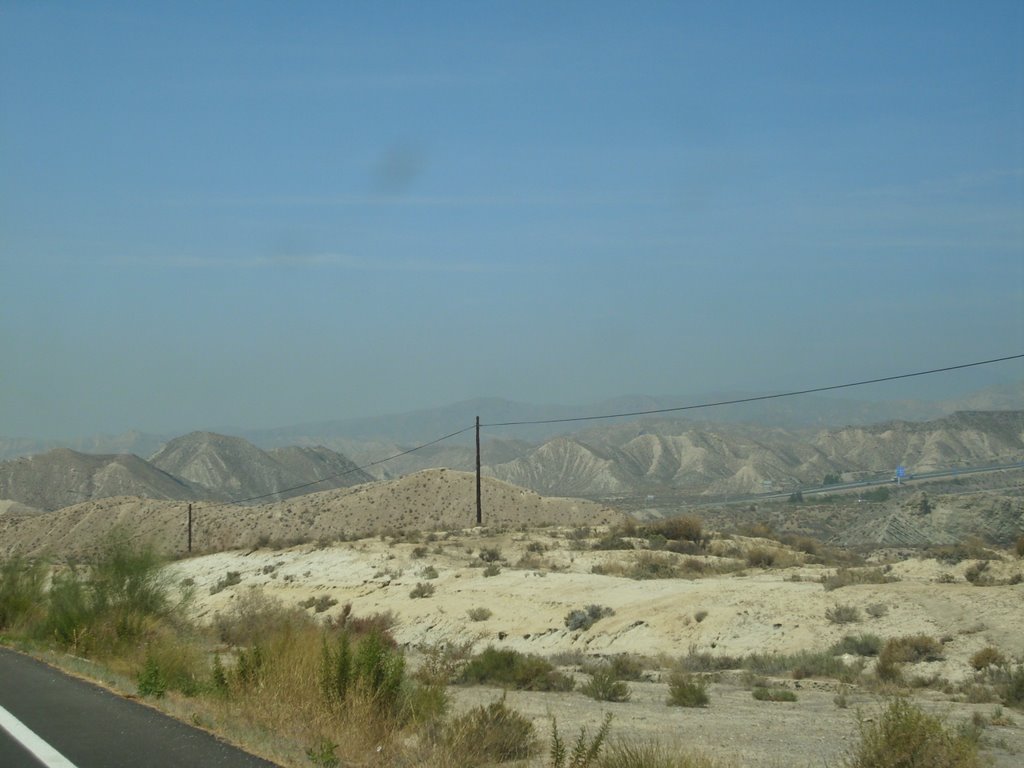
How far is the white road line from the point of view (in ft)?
29.2

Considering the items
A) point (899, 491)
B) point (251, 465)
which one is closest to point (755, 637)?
point (899, 491)

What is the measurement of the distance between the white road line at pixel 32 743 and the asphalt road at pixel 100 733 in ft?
0.14

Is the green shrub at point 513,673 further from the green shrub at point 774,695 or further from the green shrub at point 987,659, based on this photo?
the green shrub at point 987,659

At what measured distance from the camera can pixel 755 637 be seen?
22.8 meters

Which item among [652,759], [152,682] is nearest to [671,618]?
[152,682]

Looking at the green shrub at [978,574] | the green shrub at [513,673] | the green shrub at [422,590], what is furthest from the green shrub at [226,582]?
the green shrub at [978,574]

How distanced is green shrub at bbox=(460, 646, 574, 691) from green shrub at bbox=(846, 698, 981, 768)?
8.27 metres

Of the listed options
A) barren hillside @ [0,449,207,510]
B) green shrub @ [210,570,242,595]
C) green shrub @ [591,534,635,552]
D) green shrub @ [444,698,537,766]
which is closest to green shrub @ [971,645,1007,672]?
green shrub @ [444,698,537,766]

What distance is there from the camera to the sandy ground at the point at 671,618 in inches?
520

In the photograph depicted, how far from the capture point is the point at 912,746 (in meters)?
9.23

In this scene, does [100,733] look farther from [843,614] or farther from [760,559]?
[760,559]

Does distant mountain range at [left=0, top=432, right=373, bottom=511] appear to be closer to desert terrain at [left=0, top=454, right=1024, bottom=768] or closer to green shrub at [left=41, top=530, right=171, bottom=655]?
desert terrain at [left=0, top=454, right=1024, bottom=768]

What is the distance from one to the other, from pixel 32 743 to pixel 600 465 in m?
152

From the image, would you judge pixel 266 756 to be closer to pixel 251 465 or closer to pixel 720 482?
pixel 720 482
